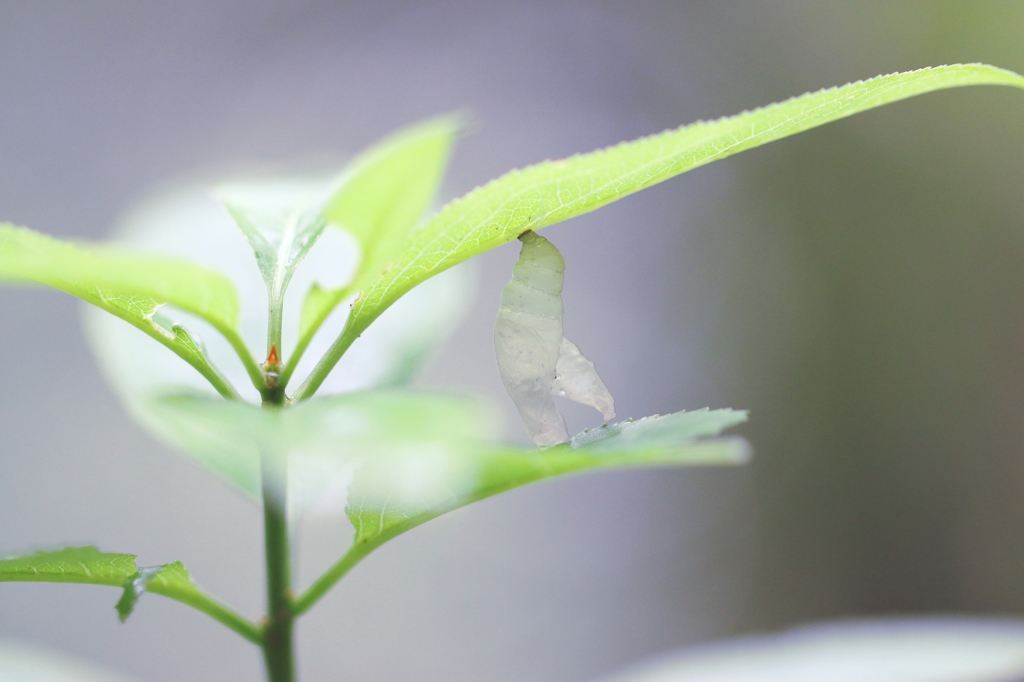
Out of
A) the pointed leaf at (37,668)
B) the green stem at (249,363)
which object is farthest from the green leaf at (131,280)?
the pointed leaf at (37,668)

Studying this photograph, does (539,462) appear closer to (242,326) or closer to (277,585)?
(277,585)

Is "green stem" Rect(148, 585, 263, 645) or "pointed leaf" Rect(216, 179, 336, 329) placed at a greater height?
"pointed leaf" Rect(216, 179, 336, 329)

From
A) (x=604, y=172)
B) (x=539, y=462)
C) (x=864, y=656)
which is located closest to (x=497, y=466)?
(x=539, y=462)

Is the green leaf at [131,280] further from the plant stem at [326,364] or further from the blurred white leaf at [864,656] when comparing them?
the blurred white leaf at [864,656]

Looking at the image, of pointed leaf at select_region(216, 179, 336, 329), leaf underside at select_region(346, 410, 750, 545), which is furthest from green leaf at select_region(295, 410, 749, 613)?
pointed leaf at select_region(216, 179, 336, 329)

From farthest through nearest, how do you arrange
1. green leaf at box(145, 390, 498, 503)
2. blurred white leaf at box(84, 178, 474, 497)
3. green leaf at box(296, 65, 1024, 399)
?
blurred white leaf at box(84, 178, 474, 497) < green leaf at box(296, 65, 1024, 399) < green leaf at box(145, 390, 498, 503)

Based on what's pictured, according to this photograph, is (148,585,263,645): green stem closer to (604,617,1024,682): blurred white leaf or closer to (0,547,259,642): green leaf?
(0,547,259,642): green leaf
